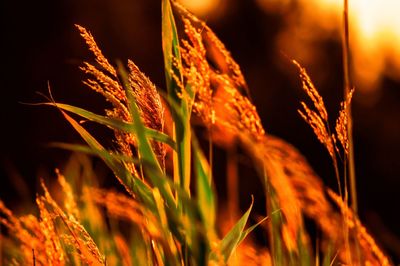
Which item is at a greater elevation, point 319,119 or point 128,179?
point 319,119

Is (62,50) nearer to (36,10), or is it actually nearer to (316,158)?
(36,10)

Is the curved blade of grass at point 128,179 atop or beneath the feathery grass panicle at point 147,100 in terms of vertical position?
beneath

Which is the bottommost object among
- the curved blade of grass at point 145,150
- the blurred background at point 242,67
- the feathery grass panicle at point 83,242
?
the blurred background at point 242,67

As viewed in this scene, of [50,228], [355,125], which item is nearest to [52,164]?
[355,125]

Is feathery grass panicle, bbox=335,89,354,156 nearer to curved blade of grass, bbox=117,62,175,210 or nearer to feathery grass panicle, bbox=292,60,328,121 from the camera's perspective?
feathery grass panicle, bbox=292,60,328,121

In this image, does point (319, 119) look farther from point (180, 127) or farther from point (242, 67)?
point (242, 67)

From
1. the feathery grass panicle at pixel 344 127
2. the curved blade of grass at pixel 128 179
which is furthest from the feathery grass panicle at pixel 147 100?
the feathery grass panicle at pixel 344 127

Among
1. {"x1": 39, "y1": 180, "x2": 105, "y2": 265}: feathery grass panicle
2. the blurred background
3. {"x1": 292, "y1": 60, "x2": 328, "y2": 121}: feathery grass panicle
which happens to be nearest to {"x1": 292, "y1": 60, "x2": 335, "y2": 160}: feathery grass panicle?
{"x1": 292, "y1": 60, "x2": 328, "y2": 121}: feathery grass panicle

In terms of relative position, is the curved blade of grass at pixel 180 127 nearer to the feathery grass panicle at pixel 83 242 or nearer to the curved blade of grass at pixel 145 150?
the curved blade of grass at pixel 145 150

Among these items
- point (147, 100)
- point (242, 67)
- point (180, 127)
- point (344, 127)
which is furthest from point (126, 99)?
point (242, 67)
